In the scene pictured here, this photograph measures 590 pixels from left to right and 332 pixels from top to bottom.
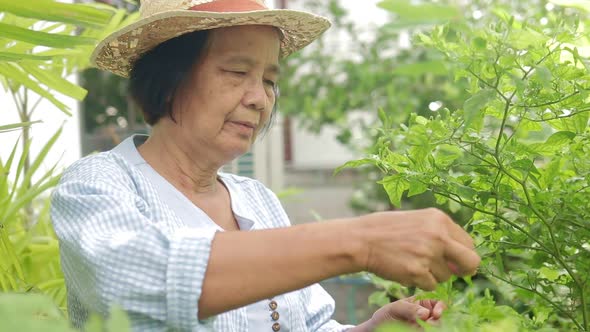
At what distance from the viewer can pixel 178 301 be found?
105cm

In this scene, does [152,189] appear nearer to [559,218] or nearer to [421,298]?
[421,298]

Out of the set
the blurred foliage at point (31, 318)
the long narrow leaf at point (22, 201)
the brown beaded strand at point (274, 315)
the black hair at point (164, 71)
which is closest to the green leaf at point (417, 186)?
the brown beaded strand at point (274, 315)

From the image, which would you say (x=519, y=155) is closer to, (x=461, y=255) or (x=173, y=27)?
(x=461, y=255)

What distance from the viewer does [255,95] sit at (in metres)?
1.58

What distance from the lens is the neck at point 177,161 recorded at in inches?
63.6

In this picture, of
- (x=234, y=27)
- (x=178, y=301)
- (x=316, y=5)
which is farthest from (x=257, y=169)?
(x=178, y=301)

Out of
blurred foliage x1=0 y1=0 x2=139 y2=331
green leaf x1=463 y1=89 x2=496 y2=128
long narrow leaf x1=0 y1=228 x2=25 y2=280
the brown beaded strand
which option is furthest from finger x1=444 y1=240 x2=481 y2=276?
long narrow leaf x1=0 y1=228 x2=25 y2=280

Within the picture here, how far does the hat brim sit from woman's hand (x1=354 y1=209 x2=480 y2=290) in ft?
2.10

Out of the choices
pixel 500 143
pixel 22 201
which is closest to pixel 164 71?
pixel 22 201

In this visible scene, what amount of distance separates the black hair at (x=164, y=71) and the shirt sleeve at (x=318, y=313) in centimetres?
48

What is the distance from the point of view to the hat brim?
1.54 metres

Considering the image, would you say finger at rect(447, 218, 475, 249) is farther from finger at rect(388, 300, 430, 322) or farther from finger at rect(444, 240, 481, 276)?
finger at rect(388, 300, 430, 322)

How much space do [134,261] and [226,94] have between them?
1.78 ft

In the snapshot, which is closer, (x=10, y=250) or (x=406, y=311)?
(x=406, y=311)
